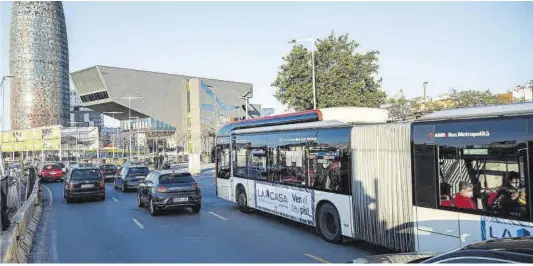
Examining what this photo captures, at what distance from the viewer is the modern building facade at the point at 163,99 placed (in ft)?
297

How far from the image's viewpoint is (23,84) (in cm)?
13638

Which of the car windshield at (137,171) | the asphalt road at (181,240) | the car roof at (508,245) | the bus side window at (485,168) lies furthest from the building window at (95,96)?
the car roof at (508,245)

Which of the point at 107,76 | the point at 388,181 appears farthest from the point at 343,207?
the point at 107,76

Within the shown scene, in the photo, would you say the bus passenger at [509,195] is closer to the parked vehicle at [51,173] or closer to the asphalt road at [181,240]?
the asphalt road at [181,240]

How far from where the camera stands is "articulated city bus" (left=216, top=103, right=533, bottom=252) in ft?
22.0

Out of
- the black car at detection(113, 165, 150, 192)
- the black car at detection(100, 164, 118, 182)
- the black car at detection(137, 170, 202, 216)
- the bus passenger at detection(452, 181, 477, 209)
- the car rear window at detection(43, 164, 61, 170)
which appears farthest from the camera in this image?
the car rear window at detection(43, 164, 61, 170)

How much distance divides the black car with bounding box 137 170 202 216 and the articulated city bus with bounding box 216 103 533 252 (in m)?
3.07

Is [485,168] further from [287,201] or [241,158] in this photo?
[241,158]

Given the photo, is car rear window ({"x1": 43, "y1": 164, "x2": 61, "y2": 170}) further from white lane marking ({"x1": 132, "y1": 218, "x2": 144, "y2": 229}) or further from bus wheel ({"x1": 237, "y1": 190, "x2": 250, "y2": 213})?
bus wheel ({"x1": 237, "y1": 190, "x2": 250, "y2": 213})

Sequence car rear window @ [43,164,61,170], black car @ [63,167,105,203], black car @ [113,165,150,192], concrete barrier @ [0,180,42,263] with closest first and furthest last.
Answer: concrete barrier @ [0,180,42,263] → black car @ [63,167,105,203] → black car @ [113,165,150,192] → car rear window @ [43,164,61,170]

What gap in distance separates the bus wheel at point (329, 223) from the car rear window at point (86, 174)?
43.7 ft

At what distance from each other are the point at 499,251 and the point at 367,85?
100 ft

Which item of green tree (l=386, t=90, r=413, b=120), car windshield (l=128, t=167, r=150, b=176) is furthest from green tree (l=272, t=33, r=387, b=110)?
car windshield (l=128, t=167, r=150, b=176)

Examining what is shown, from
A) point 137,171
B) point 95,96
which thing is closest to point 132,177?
point 137,171
